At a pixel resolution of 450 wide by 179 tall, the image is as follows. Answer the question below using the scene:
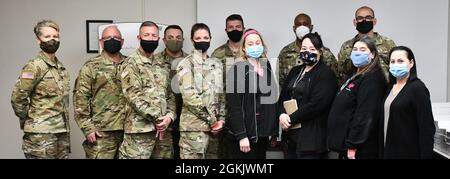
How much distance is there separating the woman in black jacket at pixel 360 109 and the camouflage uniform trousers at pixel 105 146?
1783mm

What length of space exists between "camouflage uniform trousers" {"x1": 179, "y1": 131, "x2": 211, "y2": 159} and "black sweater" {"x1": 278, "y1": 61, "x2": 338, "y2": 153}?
71 centimetres

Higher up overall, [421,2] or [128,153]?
[421,2]

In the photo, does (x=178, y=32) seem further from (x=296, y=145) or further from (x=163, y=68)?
(x=296, y=145)

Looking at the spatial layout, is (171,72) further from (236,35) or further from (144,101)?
(236,35)

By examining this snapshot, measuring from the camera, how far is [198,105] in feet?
11.7

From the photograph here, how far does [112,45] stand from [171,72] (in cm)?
54

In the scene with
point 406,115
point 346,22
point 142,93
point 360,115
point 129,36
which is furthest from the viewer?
point 346,22

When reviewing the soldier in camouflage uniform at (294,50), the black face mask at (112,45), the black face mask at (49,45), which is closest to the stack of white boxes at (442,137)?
the soldier in camouflage uniform at (294,50)

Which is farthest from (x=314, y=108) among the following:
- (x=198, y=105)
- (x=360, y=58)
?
(x=198, y=105)

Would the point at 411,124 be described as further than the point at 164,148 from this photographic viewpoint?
No

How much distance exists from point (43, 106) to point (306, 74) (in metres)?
2.03

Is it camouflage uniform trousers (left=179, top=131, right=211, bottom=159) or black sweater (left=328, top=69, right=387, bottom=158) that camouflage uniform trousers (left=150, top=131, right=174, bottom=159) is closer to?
camouflage uniform trousers (left=179, top=131, right=211, bottom=159)

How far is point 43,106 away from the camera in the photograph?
3609 millimetres

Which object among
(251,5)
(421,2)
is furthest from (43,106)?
(421,2)
